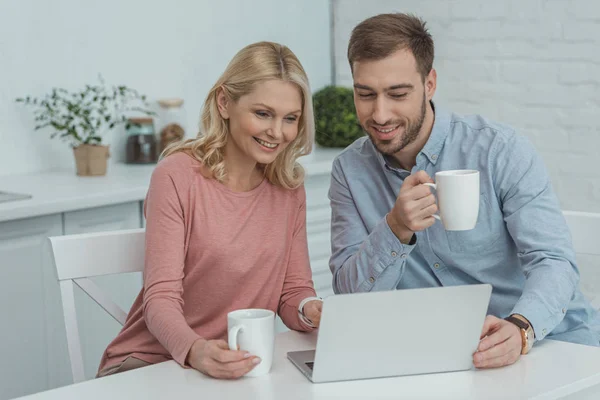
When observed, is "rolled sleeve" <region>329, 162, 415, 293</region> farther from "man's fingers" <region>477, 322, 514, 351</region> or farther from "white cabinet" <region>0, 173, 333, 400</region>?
"white cabinet" <region>0, 173, 333, 400</region>

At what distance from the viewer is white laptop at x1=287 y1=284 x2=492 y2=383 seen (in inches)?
48.8

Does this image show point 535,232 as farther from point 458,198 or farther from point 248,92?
point 248,92

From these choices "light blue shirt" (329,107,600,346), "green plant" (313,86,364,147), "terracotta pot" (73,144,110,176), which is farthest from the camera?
"green plant" (313,86,364,147)

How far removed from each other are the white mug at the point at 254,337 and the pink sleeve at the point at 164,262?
0.17 meters

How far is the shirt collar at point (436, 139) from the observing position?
181 cm

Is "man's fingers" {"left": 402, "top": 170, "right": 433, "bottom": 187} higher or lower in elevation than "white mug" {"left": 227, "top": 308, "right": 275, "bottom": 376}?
higher

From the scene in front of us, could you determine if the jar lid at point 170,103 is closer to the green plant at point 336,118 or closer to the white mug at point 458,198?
the green plant at point 336,118

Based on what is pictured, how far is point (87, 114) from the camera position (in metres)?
3.02

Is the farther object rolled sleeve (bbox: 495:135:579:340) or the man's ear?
the man's ear

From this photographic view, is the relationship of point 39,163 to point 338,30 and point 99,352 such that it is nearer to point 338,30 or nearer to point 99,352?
point 99,352

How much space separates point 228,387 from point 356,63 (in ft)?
2.44

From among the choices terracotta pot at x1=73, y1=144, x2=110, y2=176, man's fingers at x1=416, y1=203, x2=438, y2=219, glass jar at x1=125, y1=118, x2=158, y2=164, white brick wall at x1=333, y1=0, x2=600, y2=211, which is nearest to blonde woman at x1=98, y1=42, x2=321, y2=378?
man's fingers at x1=416, y1=203, x2=438, y2=219

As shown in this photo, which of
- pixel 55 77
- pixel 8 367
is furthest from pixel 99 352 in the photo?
pixel 55 77

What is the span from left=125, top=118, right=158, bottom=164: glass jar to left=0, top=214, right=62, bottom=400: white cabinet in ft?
2.29
